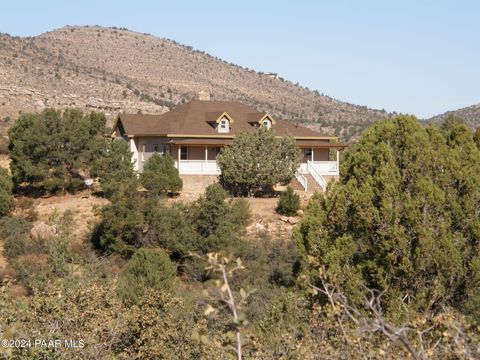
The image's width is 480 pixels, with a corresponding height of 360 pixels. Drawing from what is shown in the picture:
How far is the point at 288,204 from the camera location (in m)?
34.4

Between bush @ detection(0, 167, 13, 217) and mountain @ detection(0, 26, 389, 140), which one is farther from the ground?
mountain @ detection(0, 26, 389, 140)

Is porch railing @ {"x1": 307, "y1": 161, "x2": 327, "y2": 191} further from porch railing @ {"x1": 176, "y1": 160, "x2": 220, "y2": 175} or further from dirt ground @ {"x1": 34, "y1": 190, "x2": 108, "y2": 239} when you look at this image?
dirt ground @ {"x1": 34, "y1": 190, "x2": 108, "y2": 239}

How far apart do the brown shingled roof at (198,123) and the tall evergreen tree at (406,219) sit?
19.9m

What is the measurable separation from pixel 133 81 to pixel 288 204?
211 feet

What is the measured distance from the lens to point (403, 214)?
62.9ft

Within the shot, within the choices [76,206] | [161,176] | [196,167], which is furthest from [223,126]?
[76,206]

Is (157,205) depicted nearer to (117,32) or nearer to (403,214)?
(403,214)

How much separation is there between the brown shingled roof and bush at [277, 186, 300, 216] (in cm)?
651

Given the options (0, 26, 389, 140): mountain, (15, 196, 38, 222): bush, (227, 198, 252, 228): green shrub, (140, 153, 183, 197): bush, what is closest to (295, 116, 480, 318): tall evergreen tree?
(227, 198, 252, 228): green shrub

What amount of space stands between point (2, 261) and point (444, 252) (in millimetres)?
17950

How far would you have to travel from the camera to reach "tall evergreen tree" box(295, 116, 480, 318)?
734 inches

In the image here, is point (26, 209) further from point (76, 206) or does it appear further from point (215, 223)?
point (215, 223)

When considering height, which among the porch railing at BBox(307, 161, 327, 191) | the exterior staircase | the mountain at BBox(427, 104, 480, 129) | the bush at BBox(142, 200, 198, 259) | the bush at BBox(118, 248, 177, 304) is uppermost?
the mountain at BBox(427, 104, 480, 129)

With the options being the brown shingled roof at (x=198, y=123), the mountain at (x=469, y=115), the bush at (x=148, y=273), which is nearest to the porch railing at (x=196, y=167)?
the brown shingled roof at (x=198, y=123)
